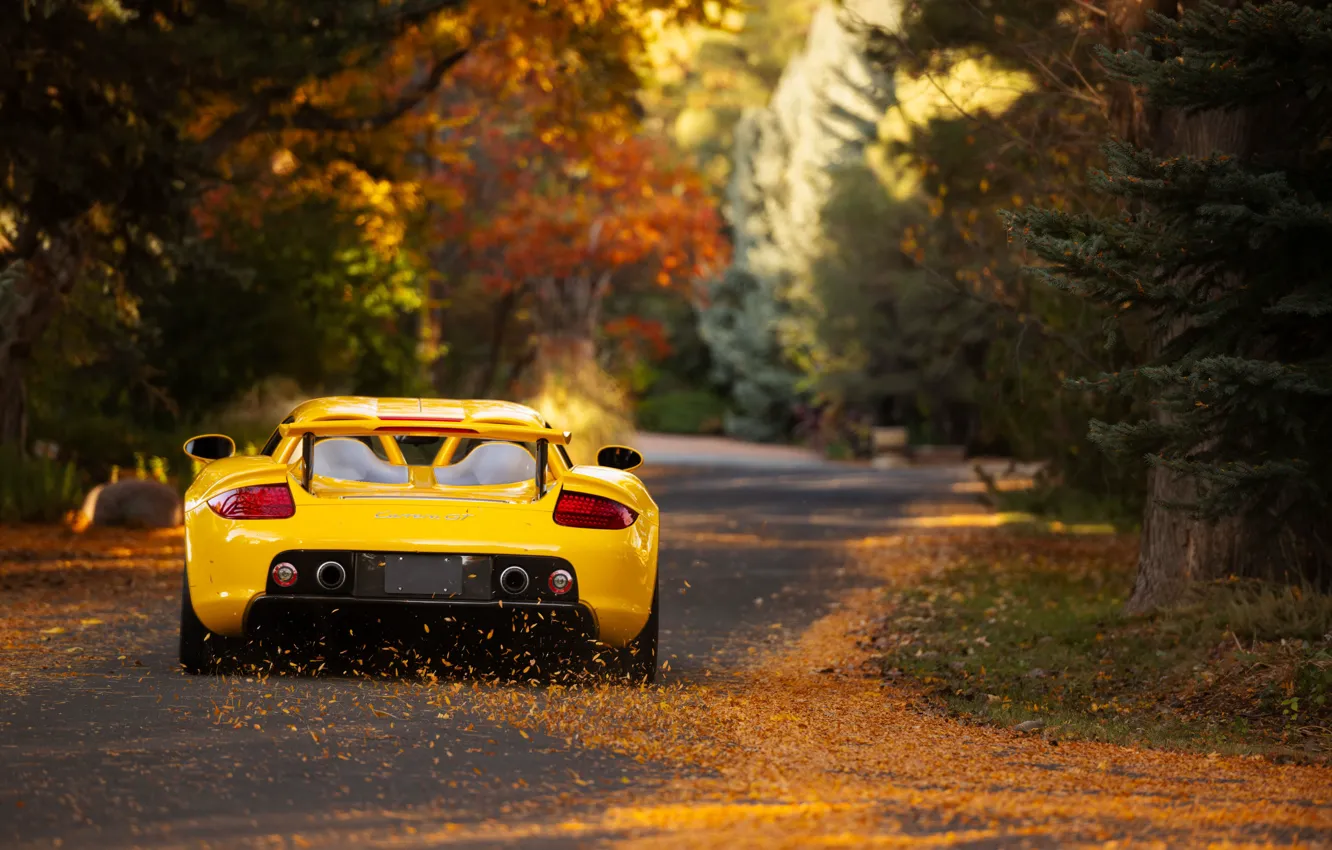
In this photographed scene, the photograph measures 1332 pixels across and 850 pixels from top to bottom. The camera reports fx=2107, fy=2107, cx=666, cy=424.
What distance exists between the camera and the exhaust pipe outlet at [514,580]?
31.2 feet

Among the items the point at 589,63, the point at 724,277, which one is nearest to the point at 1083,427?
the point at 589,63

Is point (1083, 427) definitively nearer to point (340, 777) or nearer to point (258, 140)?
point (258, 140)

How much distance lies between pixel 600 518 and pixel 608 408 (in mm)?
26753

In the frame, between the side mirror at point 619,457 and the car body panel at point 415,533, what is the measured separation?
3.19ft

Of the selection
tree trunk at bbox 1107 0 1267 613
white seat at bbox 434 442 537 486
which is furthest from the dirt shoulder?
tree trunk at bbox 1107 0 1267 613

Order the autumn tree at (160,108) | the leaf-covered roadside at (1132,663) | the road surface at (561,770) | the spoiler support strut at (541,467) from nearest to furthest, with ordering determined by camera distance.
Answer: the road surface at (561,770), the leaf-covered roadside at (1132,663), the spoiler support strut at (541,467), the autumn tree at (160,108)

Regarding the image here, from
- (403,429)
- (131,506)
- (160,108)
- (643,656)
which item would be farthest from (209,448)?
(131,506)

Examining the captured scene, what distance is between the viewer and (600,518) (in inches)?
384

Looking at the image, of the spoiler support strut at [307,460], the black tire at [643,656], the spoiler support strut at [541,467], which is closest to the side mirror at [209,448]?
the spoiler support strut at [307,460]

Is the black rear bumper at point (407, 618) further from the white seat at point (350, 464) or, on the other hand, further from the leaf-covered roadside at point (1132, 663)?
the leaf-covered roadside at point (1132, 663)

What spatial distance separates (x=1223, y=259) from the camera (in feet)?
34.1

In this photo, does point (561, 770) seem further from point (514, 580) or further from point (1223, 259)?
point (1223, 259)

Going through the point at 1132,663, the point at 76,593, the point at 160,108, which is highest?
the point at 160,108

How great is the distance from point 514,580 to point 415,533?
0.49 m
